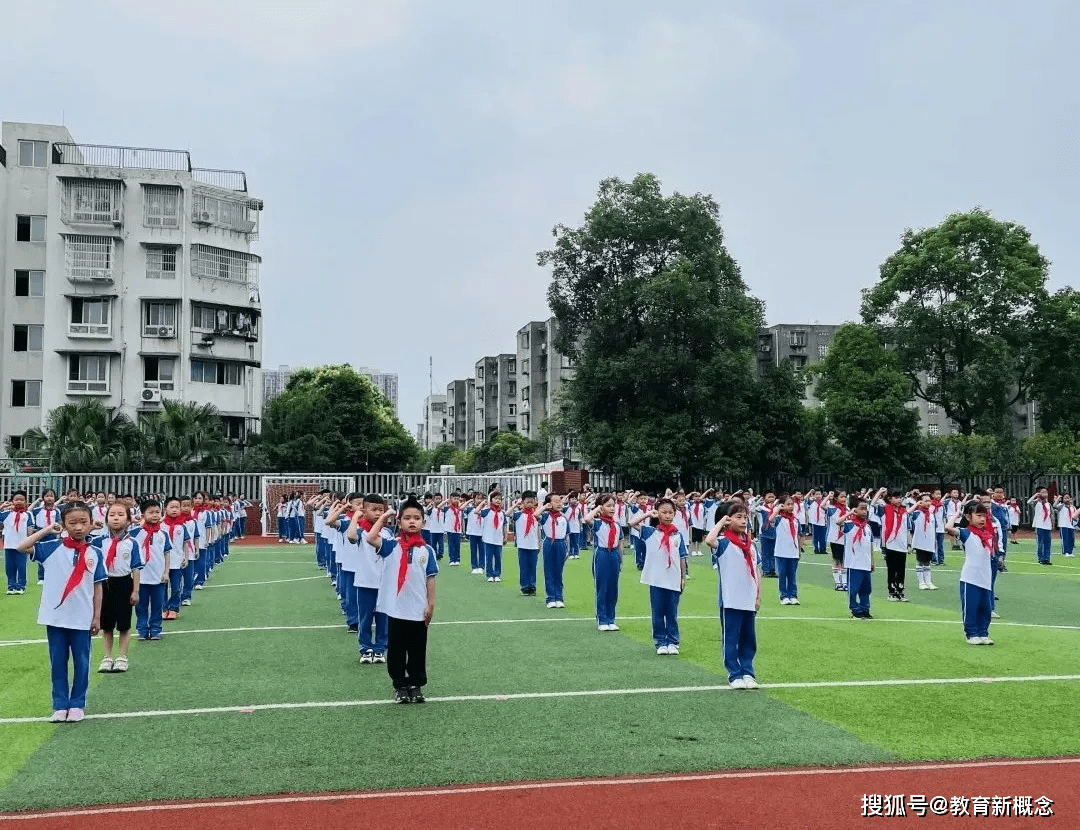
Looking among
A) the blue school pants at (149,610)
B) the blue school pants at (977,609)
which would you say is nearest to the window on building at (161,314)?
the blue school pants at (149,610)

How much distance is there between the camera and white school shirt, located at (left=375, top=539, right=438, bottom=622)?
337 inches

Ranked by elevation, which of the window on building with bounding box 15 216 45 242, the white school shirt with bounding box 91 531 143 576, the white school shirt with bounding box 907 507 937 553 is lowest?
the white school shirt with bounding box 907 507 937 553

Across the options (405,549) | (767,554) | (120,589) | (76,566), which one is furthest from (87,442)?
(405,549)

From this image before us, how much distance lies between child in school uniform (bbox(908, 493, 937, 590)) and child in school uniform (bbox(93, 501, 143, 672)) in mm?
13606

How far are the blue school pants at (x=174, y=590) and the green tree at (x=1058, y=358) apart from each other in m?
38.5

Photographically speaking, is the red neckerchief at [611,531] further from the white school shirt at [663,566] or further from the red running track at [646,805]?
the red running track at [646,805]

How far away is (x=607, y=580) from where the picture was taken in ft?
43.0

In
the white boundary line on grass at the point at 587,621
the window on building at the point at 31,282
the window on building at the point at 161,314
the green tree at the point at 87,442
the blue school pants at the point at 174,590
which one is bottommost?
the white boundary line on grass at the point at 587,621

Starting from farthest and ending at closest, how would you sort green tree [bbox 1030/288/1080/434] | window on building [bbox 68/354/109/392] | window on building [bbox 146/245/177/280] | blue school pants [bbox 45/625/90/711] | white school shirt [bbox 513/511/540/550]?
window on building [bbox 146/245/177/280]
window on building [bbox 68/354/109/392]
green tree [bbox 1030/288/1080/434]
white school shirt [bbox 513/511/540/550]
blue school pants [bbox 45/625/90/711]

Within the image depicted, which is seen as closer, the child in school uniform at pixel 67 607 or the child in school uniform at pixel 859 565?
the child in school uniform at pixel 67 607

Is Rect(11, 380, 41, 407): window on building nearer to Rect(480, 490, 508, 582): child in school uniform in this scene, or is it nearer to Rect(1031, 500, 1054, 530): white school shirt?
Rect(480, 490, 508, 582): child in school uniform

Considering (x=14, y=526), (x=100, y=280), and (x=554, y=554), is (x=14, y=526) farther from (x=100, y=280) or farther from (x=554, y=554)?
(x=100, y=280)

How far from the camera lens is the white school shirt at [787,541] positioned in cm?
1648

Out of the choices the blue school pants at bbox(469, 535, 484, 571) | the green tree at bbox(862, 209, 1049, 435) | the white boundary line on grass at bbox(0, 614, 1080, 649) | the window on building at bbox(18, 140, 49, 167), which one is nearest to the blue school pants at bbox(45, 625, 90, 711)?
the white boundary line on grass at bbox(0, 614, 1080, 649)
